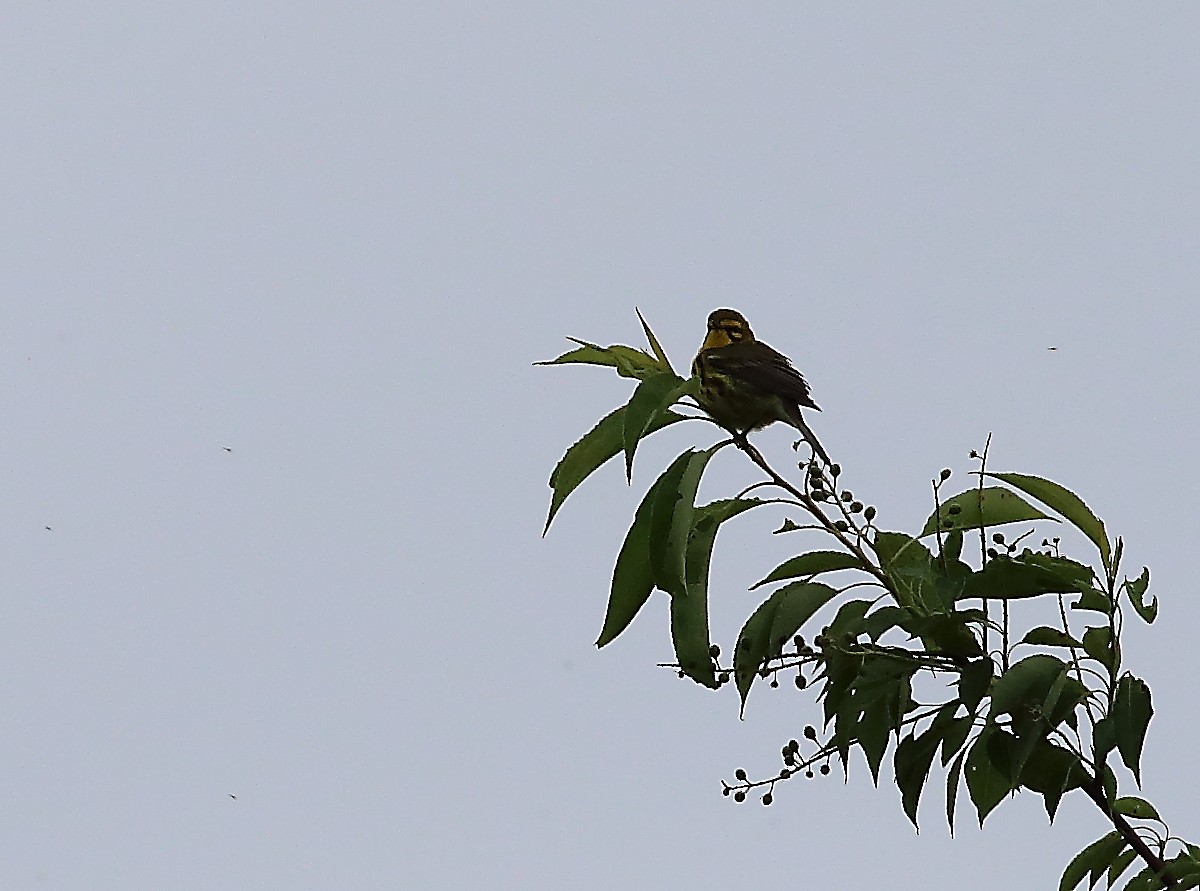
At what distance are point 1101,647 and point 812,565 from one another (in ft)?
1.25

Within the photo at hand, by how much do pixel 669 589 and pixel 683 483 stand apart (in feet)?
0.47

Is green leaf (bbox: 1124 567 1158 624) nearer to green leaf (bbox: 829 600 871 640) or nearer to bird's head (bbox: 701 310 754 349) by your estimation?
green leaf (bbox: 829 600 871 640)

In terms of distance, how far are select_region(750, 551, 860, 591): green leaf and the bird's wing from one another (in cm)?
79

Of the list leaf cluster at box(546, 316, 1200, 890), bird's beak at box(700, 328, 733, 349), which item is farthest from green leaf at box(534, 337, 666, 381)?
bird's beak at box(700, 328, 733, 349)

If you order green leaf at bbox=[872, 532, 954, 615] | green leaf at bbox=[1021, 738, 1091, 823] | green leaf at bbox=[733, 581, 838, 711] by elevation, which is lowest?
green leaf at bbox=[1021, 738, 1091, 823]

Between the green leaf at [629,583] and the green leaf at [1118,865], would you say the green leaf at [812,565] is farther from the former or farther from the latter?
the green leaf at [1118,865]

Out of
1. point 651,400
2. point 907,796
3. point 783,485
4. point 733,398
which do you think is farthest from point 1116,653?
point 733,398

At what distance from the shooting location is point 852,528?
1874mm

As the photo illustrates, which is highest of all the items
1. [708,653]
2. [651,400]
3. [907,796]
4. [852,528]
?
[651,400]

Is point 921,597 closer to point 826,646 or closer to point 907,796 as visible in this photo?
point 826,646

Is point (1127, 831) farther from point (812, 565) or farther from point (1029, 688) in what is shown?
point (812, 565)

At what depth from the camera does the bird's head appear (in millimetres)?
4562

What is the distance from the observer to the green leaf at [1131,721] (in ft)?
5.43

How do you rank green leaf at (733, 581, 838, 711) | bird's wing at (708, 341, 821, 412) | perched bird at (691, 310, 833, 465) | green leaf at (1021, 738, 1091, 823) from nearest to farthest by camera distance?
green leaf at (1021, 738, 1091, 823) < green leaf at (733, 581, 838, 711) < perched bird at (691, 310, 833, 465) < bird's wing at (708, 341, 821, 412)
